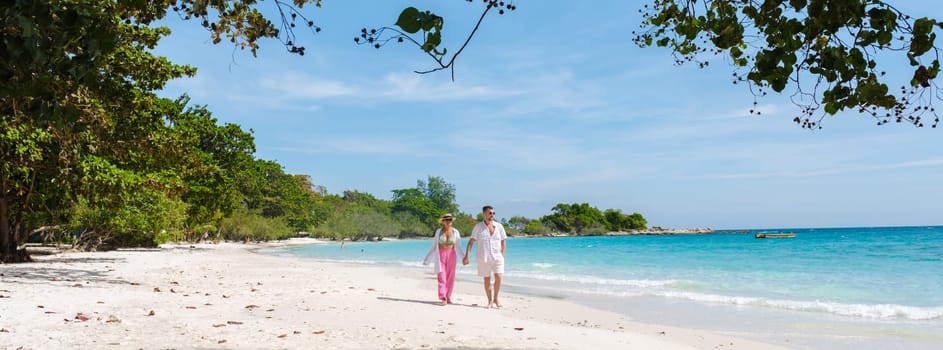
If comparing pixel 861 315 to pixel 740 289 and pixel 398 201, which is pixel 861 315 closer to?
pixel 740 289

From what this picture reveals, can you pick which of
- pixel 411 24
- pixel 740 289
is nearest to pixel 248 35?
pixel 411 24

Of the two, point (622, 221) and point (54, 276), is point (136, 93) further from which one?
point (622, 221)

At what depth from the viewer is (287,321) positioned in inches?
292

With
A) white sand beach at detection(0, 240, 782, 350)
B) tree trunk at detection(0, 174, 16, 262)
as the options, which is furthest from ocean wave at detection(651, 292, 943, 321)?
tree trunk at detection(0, 174, 16, 262)

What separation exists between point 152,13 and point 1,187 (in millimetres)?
12773

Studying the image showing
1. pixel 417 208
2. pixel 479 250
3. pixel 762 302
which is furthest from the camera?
pixel 417 208

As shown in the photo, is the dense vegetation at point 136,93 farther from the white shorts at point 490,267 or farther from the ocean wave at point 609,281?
the ocean wave at point 609,281

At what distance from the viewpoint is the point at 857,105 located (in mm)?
3451

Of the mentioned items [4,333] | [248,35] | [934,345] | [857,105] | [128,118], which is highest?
[128,118]

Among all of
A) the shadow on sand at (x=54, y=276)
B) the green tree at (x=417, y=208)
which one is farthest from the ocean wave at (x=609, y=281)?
the green tree at (x=417, y=208)

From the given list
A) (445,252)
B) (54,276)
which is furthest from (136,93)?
(445,252)

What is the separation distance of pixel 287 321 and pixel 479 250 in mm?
3092

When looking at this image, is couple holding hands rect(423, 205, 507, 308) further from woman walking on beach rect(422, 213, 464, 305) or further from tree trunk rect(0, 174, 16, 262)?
tree trunk rect(0, 174, 16, 262)

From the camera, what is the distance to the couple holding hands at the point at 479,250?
9.38 m
